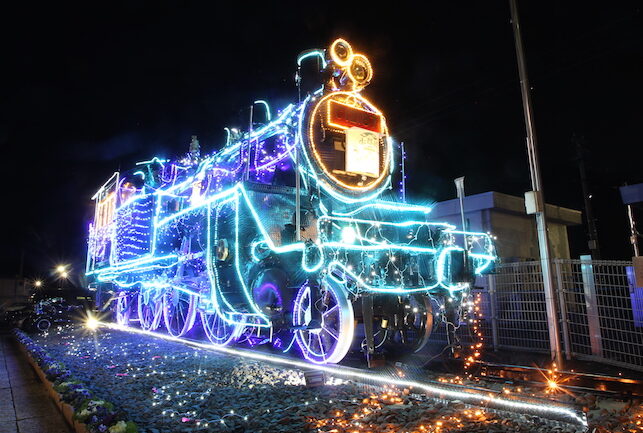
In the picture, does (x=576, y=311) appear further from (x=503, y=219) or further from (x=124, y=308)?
(x=124, y=308)

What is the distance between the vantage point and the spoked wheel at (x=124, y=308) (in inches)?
537

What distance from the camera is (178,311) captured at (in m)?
10.6

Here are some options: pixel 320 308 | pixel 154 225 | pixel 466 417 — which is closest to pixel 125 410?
pixel 320 308

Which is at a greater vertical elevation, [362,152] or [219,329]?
[362,152]

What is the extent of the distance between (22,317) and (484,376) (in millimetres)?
13815

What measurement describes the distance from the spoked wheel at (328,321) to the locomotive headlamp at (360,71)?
130 inches

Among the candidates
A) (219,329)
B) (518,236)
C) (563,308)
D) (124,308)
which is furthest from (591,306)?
(124,308)

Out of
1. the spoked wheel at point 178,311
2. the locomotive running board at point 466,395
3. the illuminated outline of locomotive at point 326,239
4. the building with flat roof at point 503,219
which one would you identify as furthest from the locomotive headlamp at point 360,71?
the building with flat roof at point 503,219

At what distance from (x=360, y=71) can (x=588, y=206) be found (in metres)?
12.2

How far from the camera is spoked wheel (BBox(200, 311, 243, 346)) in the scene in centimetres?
810

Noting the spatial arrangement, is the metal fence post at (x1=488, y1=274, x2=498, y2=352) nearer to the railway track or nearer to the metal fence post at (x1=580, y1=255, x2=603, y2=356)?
the metal fence post at (x1=580, y1=255, x2=603, y2=356)

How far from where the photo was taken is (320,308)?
18.7 feet

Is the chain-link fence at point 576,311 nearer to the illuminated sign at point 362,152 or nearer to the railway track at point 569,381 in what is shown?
the railway track at point 569,381

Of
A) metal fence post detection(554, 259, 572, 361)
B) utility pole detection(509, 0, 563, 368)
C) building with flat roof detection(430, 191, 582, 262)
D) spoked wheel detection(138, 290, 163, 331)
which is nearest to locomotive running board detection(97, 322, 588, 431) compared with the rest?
utility pole detection(509, 0, 563, 368)
